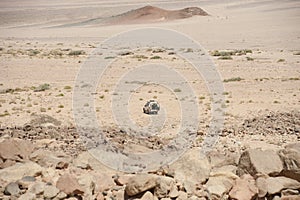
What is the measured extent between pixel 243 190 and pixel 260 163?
1.93 ft

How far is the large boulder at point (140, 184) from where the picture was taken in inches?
198

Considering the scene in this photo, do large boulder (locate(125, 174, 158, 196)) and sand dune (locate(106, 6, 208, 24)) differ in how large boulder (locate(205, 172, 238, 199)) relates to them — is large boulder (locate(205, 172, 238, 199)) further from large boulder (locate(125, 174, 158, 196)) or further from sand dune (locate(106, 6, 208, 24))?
sand dune (locate(106, 6, 208, 24))

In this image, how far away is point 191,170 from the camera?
17.9 feet

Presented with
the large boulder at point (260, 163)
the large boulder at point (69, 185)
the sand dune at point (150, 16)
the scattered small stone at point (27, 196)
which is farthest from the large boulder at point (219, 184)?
the sand dune at point (150, 16)

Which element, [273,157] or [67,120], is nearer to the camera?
[273,157]

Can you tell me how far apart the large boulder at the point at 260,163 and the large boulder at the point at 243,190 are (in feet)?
0.85

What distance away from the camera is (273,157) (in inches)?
221

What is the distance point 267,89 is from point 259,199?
27.8ft

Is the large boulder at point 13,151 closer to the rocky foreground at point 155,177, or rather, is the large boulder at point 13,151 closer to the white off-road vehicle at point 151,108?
the rocky foreground at point 155,177

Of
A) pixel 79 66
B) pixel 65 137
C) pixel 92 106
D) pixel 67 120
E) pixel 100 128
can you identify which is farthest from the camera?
pixel 79 66

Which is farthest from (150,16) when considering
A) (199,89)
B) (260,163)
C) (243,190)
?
(243,190)

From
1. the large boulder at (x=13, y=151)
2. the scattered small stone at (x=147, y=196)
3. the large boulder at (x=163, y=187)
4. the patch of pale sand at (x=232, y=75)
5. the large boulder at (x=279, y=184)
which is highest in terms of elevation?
the large boulder at (x=13, y=151)

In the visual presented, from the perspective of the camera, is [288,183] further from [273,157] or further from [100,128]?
[100,128]

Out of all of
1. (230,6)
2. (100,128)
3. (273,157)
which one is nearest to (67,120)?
(100,128)
